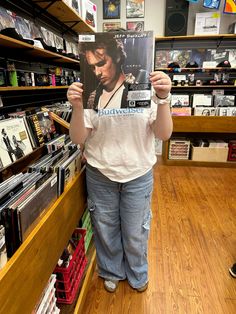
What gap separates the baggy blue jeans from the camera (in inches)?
47.8

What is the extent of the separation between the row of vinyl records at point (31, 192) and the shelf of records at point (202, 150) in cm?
258

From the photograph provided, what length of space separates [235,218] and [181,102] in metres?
1.99

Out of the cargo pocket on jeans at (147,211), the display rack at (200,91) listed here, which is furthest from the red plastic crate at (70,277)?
the display rack at (200,91)

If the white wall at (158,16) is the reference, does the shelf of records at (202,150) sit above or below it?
below

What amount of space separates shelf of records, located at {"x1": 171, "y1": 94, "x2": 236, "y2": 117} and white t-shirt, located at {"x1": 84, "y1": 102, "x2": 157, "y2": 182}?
101 inches

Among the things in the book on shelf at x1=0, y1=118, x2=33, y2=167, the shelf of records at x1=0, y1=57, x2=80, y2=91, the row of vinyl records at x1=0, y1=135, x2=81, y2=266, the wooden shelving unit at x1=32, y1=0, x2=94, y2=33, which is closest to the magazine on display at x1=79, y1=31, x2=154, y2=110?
the row of vinyl records at x1=0, y1=135, x2=81, y2=266

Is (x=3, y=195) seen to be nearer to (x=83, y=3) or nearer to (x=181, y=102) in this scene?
(x=83, y=3)

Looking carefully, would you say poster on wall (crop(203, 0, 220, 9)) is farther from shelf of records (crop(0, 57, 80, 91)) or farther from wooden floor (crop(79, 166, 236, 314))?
wooden floor (crop(79, 166, 236, 314))

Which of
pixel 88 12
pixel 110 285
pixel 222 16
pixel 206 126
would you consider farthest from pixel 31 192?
pixel 222 16

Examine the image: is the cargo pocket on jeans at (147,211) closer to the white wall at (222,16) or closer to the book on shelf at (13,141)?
the book on shelf at (13,141)

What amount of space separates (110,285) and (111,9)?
383cm

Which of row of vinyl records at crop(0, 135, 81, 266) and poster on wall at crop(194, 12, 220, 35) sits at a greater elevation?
poster on wall at crop(194, 12, 220, 35)

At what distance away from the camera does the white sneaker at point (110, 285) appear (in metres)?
1.49

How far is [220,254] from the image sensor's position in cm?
181
